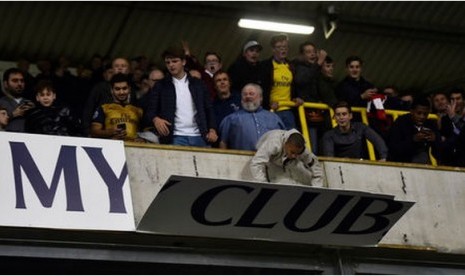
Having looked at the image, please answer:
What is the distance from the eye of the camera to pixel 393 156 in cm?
914

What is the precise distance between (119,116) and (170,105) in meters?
0.50

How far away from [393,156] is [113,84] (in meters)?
3.19

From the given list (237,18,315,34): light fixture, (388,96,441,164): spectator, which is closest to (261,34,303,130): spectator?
(388,96,441,164): spectator

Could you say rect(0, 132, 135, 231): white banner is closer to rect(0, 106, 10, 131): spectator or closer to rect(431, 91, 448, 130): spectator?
rect(0, 106, 10, 131): spectator

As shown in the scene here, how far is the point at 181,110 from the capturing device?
816 cm

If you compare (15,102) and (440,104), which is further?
(440,104)

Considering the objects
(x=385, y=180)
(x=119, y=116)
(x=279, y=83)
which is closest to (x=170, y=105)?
(x=119, y=116)

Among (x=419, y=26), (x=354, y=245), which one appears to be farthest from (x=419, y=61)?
(x=354, y=245)

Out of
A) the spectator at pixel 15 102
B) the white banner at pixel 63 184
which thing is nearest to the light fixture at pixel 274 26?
the spectator at pixel 15 102

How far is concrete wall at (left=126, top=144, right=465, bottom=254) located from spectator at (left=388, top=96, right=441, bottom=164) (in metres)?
0.36

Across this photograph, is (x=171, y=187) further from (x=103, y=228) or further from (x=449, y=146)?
(x=449, y=146)

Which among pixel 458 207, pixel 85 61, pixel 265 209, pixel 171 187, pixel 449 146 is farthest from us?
pixel 85 61

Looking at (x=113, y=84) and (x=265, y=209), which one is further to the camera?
(x=113, y=84)

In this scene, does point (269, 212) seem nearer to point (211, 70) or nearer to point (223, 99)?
point (223, 99)
